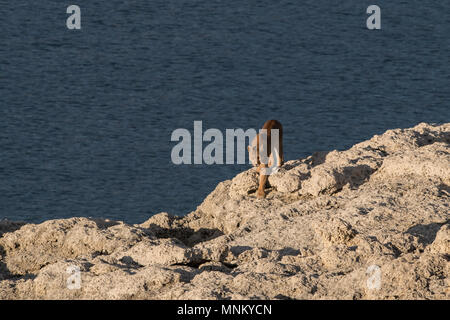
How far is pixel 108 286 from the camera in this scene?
64.4 ft

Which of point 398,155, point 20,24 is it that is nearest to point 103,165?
point 20,24

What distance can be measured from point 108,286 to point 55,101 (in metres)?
36.1

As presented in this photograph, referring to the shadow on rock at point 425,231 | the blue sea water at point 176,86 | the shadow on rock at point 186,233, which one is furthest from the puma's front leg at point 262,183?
the blue sea water at point 176,86

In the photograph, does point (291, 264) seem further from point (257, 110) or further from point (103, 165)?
point (257, 110)

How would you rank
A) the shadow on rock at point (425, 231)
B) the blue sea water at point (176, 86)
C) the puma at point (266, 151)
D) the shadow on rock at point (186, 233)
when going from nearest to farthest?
the shadow on rock at point (425, 231) < the shadow on rock at point (186, 233) < the puma at point (266, 151) < the blue sea water at point (176, 86)

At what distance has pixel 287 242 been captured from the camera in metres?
21.9

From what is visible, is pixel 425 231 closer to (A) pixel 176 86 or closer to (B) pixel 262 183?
(B) pixel 262 183

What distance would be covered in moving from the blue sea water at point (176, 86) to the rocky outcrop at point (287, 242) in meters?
18.1

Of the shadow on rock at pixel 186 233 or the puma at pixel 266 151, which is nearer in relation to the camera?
the shadow on rock at pixel 186 233

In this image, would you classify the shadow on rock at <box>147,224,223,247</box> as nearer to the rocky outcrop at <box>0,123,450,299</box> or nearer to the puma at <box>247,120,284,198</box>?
the rocky outcrop at <box>0,123,450,299</box>

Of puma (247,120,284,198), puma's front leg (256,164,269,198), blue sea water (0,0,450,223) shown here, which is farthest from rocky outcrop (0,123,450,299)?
blue sea water (0,0,450,223)

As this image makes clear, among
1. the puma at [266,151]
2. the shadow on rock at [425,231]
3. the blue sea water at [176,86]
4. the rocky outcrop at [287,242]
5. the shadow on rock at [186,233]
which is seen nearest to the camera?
the rocky outcrop at [287,242]

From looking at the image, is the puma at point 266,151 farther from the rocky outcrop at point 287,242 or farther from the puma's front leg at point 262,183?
the rocky outcrop at point 287,242

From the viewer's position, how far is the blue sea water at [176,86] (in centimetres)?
4753
